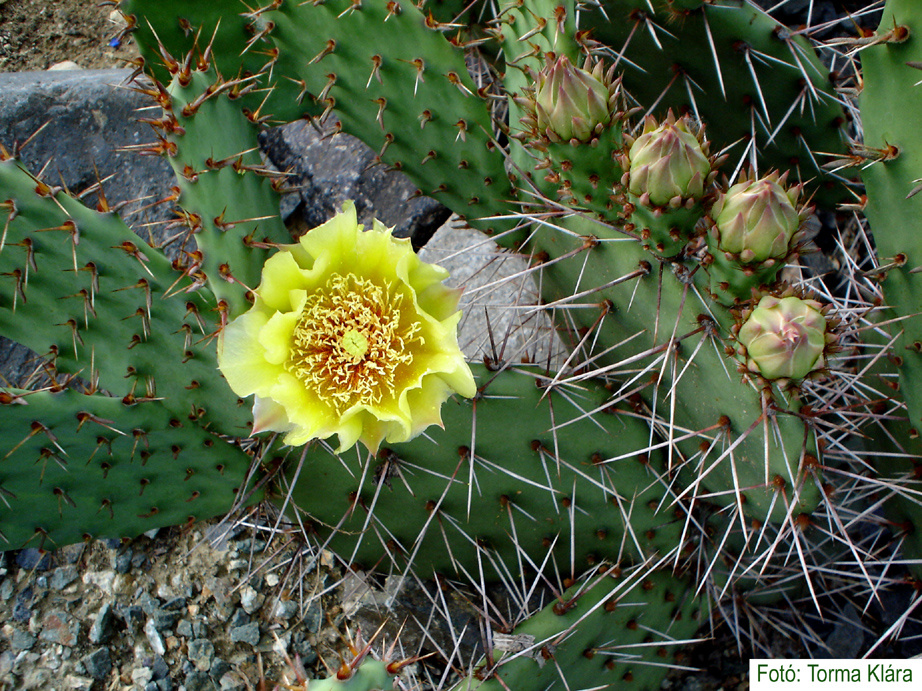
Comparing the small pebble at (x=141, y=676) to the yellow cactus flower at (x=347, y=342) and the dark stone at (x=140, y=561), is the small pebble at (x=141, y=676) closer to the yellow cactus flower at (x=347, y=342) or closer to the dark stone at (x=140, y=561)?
the dark stone at (x=140, y=561)

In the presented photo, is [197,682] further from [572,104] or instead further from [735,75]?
[735,75]

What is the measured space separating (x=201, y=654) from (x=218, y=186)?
1.13 m

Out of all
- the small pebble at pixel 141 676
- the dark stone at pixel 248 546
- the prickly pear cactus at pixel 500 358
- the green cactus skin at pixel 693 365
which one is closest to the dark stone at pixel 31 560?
the small pebble at pixel 141 676

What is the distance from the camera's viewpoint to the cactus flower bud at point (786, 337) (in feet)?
3.14

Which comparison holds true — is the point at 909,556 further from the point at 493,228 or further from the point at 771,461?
the point at 493,228

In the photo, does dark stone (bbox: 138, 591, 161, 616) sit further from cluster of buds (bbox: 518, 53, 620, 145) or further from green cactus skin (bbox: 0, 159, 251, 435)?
cluster of buds (bbox: 518, 53, 620, 145)

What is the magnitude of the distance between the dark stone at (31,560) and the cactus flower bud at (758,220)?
1753 mm

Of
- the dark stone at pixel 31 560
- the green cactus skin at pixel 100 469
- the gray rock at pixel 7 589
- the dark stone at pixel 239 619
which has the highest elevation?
the green cactus skin at pixel 100 469

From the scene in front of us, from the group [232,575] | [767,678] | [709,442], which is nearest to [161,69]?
[232,575]

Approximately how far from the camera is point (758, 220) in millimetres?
968

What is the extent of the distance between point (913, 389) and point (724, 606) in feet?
2.19

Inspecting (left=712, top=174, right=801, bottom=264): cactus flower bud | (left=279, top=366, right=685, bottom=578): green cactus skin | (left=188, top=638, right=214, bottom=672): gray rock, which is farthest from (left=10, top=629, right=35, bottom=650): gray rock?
(left=712, top=174, right=801, bottom=264): cactus flower bud

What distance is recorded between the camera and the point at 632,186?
106 centimetres

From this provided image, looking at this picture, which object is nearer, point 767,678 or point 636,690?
point 767,678
